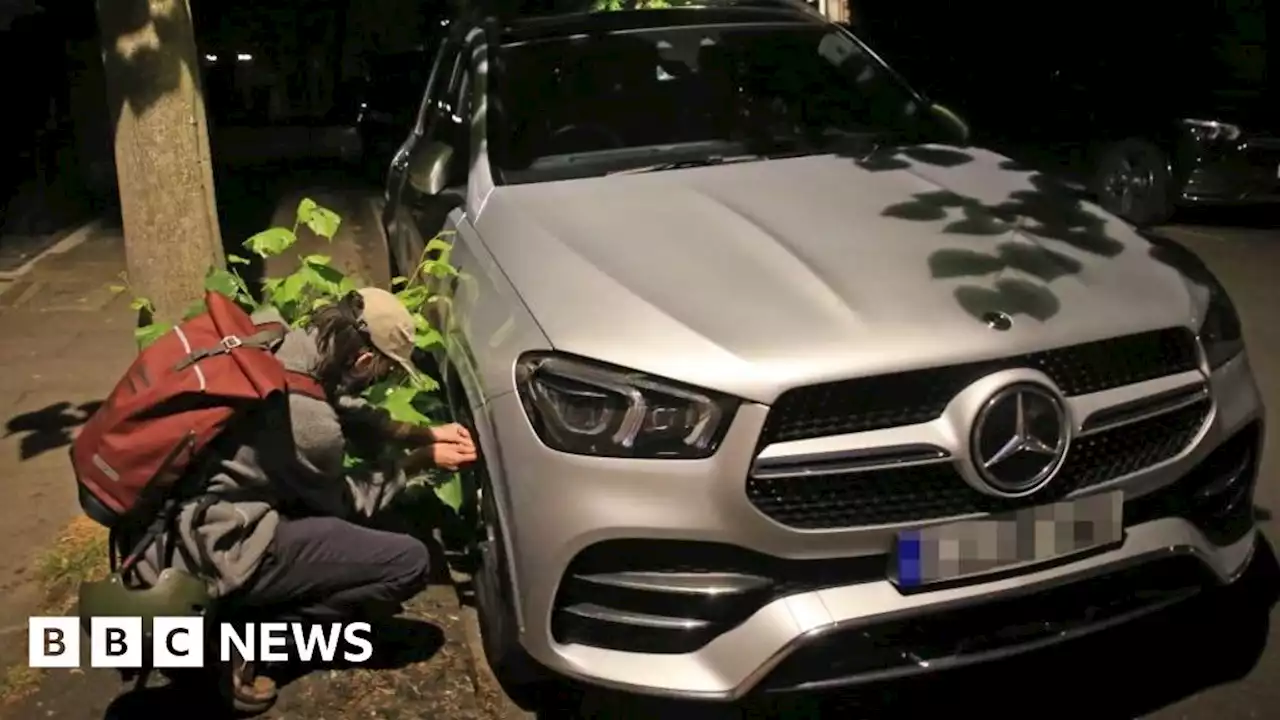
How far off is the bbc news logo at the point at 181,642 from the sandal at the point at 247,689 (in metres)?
0.03

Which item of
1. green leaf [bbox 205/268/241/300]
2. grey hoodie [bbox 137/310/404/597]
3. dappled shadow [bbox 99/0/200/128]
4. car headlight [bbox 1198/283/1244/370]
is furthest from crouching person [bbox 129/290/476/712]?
car headlight [bbox 1198/283/1244/370]

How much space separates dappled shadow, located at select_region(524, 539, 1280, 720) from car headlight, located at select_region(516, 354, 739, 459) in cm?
80

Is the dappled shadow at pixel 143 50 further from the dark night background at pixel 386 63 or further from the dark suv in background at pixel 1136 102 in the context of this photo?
the dark suv in background at pixel 1136 102

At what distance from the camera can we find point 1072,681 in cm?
353

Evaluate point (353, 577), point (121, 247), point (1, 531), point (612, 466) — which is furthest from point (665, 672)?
point (121, 247)

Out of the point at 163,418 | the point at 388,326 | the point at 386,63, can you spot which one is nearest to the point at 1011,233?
the point at 388,326

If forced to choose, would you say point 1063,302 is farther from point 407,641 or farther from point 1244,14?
point 1244,14

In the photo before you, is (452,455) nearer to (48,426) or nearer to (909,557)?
(909,557)

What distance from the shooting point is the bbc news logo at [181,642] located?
328cm

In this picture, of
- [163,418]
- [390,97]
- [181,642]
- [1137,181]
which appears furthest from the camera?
[390,97]

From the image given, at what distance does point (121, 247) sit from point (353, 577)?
22.1ft

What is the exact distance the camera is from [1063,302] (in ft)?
10.1

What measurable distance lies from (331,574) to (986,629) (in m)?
1.60

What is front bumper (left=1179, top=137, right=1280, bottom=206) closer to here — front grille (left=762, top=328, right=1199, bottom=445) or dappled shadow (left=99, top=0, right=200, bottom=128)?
front grille (left=762, top=328, right=1199, bottom=445)
